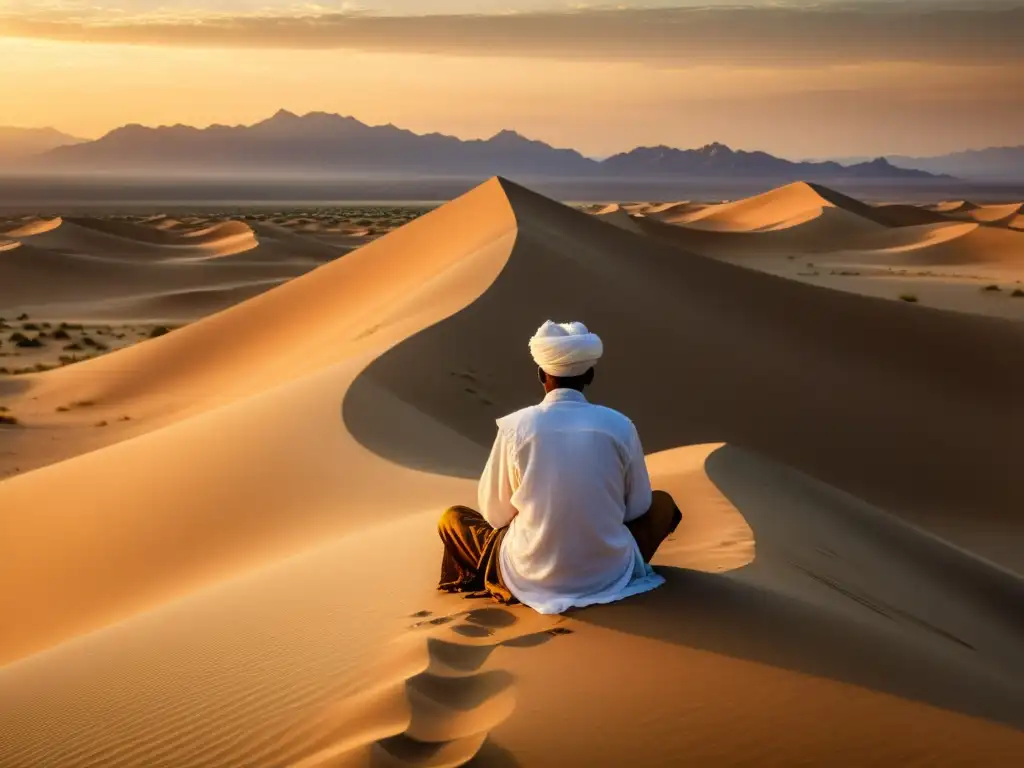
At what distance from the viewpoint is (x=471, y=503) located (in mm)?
7398

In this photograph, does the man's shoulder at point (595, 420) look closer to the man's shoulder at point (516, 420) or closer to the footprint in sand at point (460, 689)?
the man's shoulder at point (516, 420)

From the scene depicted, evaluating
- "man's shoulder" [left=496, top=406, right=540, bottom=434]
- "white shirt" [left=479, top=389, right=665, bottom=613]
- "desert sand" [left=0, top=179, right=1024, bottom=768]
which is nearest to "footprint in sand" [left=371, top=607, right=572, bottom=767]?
"desert sand" [left=0, top=179, right=1024, bottom=768]

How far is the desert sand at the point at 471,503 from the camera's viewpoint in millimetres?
3758

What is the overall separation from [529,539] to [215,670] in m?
1.41

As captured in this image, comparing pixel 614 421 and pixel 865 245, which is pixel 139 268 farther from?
pixel 614 421

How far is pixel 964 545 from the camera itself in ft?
36.7

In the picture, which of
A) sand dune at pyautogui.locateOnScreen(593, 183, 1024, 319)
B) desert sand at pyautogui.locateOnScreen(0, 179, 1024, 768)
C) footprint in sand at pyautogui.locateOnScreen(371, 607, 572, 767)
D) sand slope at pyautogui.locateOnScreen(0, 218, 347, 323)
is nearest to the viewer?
footprint in sand at pyautogui.locateOnScreen(371, 607, 572, 767)

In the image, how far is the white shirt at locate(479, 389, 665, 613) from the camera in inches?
168

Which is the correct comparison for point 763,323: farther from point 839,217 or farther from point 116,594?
point 839,217

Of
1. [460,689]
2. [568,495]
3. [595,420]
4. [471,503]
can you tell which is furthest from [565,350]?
[471,503]

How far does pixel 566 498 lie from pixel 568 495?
1 cm

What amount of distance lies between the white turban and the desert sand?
0.99m

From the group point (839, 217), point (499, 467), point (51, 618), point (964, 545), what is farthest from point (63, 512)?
point (839, 217)

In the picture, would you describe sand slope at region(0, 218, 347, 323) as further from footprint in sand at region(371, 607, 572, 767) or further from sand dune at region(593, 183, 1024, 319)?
footprint in sand at region(371, 607, 572, 767)
